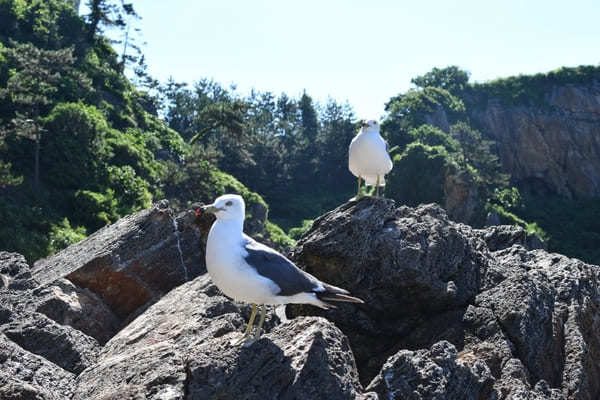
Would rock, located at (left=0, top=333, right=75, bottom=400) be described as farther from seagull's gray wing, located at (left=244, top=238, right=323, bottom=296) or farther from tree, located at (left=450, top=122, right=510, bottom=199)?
tree, located at (left=450, top=122, right=510, bottom=199)

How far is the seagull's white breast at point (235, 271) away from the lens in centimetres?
657

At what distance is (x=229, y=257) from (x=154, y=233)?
12.2ft

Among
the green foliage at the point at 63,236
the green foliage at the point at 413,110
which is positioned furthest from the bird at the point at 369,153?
the green foliage at the point at 413,110

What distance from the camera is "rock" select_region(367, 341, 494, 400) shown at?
6.10 metres

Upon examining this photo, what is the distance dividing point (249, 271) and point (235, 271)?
0.44ft

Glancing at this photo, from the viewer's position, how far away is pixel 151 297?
31.8ft

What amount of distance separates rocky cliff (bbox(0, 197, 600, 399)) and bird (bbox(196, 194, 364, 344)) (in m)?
0.25

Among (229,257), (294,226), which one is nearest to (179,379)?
Result: (229,257)

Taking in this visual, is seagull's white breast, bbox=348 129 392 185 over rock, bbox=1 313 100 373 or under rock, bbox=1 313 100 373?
over

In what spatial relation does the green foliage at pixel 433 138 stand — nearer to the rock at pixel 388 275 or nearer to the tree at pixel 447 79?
the tree at pixel 447 79

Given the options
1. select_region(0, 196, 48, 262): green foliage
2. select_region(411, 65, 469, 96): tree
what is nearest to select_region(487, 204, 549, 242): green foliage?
select_region(411, 65, 469, 96): tree

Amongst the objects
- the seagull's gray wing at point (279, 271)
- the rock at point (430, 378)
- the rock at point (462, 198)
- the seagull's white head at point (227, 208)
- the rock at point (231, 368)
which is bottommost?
the rock at point (462, 198)

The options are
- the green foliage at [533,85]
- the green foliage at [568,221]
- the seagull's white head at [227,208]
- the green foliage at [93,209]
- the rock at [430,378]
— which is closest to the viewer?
the rock at [430,378]

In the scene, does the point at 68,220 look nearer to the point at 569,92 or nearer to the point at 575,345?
the point at 575,345
